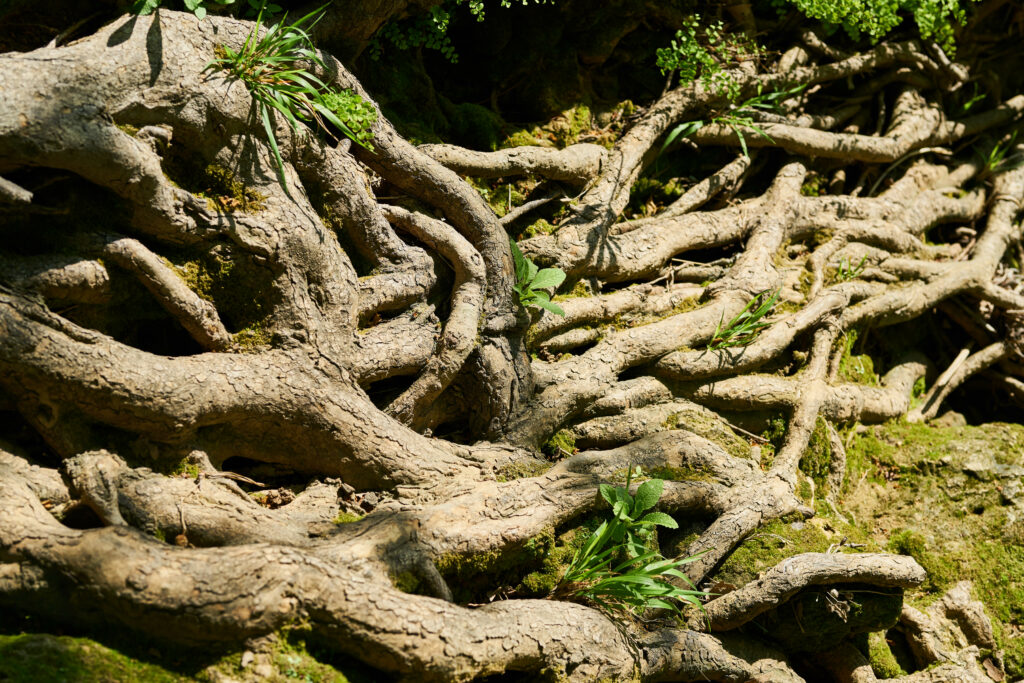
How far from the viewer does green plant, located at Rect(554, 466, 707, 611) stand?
399 cm

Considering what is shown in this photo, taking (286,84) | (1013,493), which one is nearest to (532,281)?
(286,84)

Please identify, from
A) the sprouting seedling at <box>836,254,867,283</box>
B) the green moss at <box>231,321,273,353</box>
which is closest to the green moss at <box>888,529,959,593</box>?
the sprouting seedling at <box>836,254,867,283</box>

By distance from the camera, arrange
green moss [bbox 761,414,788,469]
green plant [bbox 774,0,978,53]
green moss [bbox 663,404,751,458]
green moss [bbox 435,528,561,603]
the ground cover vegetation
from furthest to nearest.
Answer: green plant [bbox 774,0,978,53]
green moss [bbox 761,414,788,469]
green moss [bbox 663,404,751,458]
green moss [bbox 435,528,561,603]
the ground cover vegetation

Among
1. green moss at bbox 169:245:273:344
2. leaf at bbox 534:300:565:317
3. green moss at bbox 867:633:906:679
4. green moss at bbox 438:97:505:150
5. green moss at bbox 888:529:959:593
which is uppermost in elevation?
green moss at bbox 438:97:505:150

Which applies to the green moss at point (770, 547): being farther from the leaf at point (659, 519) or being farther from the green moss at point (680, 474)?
the leaf at point (659, 519)

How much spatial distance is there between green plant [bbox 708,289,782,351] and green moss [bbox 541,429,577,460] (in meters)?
1.24

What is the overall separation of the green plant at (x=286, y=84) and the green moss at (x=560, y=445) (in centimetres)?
204

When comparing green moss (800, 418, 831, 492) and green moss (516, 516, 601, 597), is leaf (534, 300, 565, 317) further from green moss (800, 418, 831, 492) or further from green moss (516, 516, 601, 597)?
green moss (800, 418, 831, 492)

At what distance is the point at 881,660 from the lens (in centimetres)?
464

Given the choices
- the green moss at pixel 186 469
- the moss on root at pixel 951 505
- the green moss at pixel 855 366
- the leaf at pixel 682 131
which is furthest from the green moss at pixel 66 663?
the green moss at pixel 855 366

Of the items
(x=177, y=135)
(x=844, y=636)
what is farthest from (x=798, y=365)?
(x=177, y=135)

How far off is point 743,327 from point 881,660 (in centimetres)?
222

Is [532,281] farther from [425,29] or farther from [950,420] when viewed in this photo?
[950,420]

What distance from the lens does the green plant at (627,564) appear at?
3.99 m
